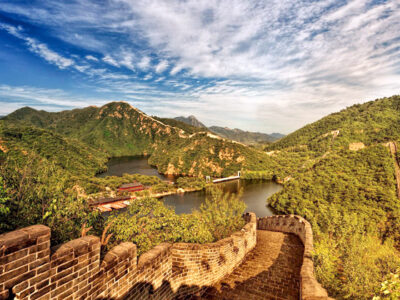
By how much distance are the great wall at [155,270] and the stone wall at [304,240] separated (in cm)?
4

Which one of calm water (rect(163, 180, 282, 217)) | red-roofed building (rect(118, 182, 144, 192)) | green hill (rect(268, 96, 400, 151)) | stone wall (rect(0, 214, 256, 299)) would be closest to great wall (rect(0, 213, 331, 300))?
stone wall (rect(0, 214, 256, 299))

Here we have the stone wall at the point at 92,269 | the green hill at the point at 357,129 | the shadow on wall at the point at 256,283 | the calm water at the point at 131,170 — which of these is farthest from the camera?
the green hill at the point at 357,129

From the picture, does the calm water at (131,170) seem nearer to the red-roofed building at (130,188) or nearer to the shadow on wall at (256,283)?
the red-roofed building at (130,188)

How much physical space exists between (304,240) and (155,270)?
28.9ft

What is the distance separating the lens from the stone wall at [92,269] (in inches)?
103

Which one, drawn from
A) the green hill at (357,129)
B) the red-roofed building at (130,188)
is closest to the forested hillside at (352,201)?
the green hill at (357,129)

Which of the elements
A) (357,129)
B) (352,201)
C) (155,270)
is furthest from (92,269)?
(357,129)

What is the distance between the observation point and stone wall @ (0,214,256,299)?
103 inches

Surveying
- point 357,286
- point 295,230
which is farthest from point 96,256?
point 295,230

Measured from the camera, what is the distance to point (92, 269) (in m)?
3.58

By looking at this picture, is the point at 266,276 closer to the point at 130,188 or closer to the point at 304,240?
the point at 304,240

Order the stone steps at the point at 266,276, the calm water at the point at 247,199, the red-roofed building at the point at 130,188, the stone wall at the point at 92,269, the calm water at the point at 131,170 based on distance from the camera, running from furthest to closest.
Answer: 1. the calm water at the point at 131,170
2. the red-roofed building at the point at 130,188
3. the calm water at the point at 247,199
4. the stone steps at the point at 266,276
5. the stone wall at the point at 92,269

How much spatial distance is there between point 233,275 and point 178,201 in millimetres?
49952

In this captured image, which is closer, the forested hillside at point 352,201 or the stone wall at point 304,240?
the stone wall at point 304,240
